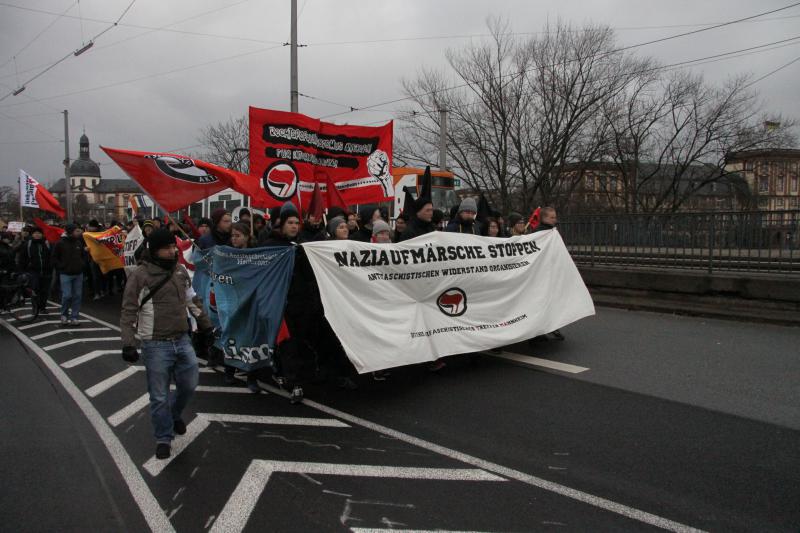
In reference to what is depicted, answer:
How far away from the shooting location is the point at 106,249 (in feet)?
45.6

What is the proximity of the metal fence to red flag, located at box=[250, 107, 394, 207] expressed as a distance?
15.8ft

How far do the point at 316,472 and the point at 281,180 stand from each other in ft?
18.0

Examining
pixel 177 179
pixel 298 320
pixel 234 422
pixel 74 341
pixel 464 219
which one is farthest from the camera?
pixel 74 341

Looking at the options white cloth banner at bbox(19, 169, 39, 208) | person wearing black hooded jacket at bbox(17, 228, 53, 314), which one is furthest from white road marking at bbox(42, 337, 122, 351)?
white cloth banner at bbox(19, 169, 39, 208)

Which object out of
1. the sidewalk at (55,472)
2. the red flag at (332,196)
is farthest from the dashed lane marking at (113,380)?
the red flag at (332,196)

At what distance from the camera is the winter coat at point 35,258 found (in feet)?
40.5

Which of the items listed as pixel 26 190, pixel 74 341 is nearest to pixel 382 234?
pixel 74 341

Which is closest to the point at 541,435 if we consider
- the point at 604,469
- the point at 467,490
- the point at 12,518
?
the point at 604,469

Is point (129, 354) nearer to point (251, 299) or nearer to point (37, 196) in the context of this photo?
point (251, 299)

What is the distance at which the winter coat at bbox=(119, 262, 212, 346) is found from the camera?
4.48 m

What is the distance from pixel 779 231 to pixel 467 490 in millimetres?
8065

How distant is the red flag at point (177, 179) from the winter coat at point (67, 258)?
441 cm

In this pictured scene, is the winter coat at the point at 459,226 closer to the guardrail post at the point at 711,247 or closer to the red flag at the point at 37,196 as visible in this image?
the guardrail post at the point at 711,247

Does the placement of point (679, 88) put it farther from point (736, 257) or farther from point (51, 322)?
point (51, 322)
